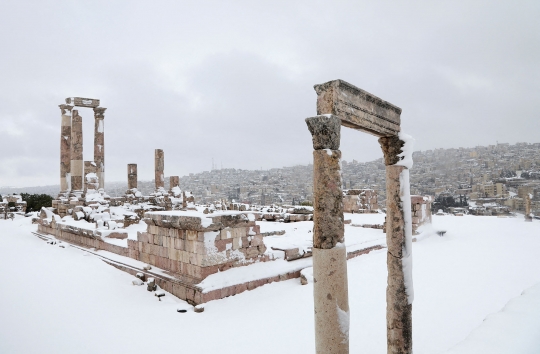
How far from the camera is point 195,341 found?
15.1ft

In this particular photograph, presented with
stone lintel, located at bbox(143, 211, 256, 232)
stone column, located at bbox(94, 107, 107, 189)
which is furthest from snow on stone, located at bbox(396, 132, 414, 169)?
stone column, located at bbox(94, 107, 107, 189)

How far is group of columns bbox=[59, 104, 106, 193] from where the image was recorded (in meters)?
17.8

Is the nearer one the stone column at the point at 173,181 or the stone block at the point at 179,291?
the stone block at the point at 179,291

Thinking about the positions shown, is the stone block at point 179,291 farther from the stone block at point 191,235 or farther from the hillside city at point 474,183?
the hillside city at point 474,183

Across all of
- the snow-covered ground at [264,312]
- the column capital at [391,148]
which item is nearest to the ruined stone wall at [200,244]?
the snow-covered ground at [264,312]

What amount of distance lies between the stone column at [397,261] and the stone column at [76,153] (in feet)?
59.9

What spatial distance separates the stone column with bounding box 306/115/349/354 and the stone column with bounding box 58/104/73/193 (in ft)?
64.1

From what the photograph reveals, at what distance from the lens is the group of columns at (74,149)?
17812 mm

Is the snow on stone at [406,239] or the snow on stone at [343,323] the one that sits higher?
the snow on stone at [406,239]

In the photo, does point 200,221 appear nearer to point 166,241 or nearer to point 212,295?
Result: point 212,295

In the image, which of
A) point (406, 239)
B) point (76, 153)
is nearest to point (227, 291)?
point (406, 239)

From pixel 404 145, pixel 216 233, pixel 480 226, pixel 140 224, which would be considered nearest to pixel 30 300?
pixel 216 233

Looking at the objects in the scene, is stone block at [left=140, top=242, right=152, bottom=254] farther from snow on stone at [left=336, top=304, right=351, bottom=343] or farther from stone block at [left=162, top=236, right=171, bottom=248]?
snow on stone at [left=336, top=304, right=351, bottom=343]

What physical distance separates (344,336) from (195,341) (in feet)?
8.08
